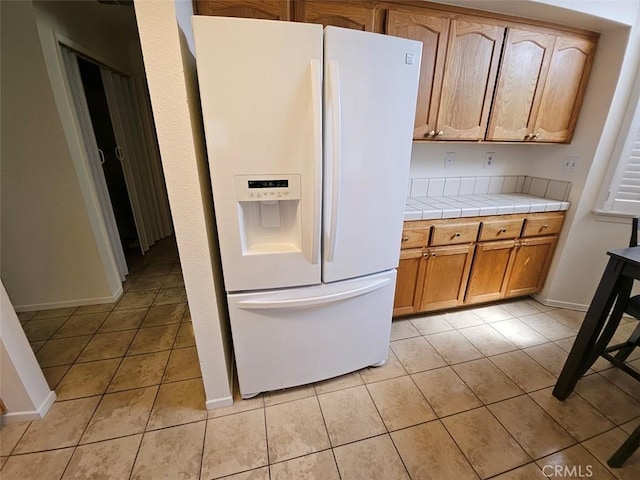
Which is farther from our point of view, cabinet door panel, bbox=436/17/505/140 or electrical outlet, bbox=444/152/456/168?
electrical outlet, bbox=444/152/456/168

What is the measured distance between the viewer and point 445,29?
170cm

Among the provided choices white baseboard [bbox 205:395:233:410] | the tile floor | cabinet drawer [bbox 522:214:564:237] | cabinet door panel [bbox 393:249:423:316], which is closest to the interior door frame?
the tile floor

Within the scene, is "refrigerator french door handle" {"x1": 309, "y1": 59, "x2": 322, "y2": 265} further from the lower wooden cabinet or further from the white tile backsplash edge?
the white tile backsplash edge

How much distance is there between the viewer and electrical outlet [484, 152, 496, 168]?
2.40 meters

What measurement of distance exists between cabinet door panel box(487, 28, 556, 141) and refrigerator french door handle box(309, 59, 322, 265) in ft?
5.04

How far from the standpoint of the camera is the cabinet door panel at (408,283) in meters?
1.93

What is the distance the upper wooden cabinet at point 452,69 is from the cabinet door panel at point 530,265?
98cm

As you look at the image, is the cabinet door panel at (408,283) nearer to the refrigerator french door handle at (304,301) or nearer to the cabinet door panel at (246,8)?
the refrigerator french door handle at (304,301)

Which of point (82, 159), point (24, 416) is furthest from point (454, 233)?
point (82, 159)

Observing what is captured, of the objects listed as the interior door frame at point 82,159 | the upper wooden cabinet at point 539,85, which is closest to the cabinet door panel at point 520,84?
the upper wooden cabinet at point 539,85

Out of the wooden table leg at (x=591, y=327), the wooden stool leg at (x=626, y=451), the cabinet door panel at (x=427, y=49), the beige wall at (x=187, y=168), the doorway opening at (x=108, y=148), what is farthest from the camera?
the doorway opening at (x=108, y=148)

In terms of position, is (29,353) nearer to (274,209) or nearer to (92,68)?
(274,209)

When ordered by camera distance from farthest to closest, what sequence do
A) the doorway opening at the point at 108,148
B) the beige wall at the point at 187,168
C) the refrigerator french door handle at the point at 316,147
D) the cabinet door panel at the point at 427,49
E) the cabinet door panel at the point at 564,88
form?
the doorway opening at the point at 108,148 → the cabinet door panel at the point at 564,88 → the cabinet door panel at the point at 427,49 → the refrigerator french door handle at the point at 316,147 → the beige wall at the point at 187,168

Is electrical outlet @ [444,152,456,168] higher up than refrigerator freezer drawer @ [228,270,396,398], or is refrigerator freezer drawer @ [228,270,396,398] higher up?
electrical outlet @ [444,152,456,168]
